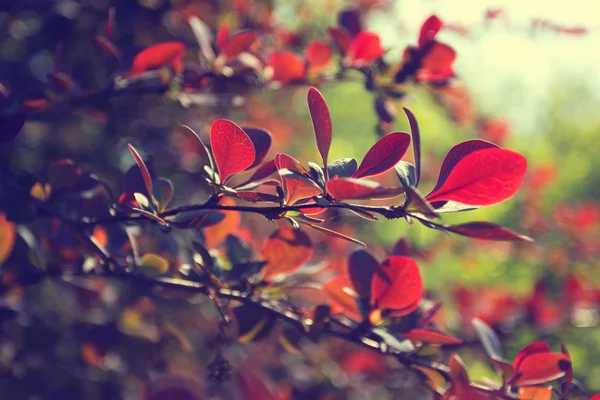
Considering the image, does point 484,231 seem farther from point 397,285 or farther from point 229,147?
point 229,147

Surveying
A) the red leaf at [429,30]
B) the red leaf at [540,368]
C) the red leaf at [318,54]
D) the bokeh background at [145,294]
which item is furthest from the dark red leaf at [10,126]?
the red leaf at [540,368]

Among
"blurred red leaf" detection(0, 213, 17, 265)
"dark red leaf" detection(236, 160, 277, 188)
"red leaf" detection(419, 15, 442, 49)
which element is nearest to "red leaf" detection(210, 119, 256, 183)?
"dark red leaf" detection(236, 160, 277, 188)

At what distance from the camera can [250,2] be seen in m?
1.81

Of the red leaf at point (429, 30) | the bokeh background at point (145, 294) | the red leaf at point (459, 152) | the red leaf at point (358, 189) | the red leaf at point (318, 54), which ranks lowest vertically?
the bokeh background at point (145, 294)

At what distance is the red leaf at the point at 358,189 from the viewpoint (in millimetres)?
547

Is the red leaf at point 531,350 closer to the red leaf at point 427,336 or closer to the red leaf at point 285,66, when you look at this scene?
the red leaf at point 427,336

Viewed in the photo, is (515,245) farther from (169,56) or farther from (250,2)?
(169,56)

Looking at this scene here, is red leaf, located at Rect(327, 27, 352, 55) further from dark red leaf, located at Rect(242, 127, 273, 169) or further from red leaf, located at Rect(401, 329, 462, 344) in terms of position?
red leaf, located at Rect(401, 329, 462, 344)

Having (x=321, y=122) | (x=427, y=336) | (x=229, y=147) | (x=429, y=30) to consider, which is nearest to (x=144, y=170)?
(x=229, y=147)

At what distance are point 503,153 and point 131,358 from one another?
113 centimetres

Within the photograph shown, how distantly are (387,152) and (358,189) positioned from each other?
110 millimetres

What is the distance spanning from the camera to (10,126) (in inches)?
32.6

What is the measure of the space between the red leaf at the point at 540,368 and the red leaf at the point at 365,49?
0.65 metres

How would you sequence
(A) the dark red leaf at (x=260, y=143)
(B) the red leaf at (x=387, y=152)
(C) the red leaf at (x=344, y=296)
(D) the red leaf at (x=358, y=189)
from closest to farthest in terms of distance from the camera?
(D) the red leaf at (x=358, y=189) → (B) the red leaf at (x=387, y=152) → (A) the dark red leaf at (x=260, y=143) → (C) the red leaf at (x=344, y=296)
